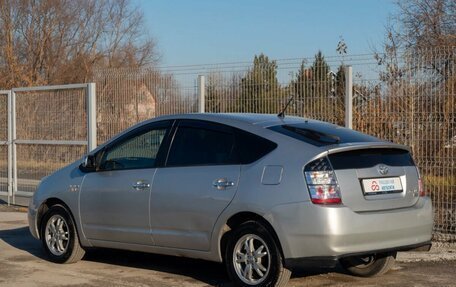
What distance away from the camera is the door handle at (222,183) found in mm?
6637

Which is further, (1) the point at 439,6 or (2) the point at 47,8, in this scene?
(2) the point at 47,8

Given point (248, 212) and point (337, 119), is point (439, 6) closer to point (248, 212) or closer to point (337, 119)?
point (337, 119)

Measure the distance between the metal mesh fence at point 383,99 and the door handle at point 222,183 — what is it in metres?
3.89

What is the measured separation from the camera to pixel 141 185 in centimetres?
739

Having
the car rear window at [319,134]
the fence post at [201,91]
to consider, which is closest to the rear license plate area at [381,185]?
the car rear window at [319,134]

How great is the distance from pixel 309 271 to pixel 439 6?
43.3 ft

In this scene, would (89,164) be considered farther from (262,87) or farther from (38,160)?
(38,160)

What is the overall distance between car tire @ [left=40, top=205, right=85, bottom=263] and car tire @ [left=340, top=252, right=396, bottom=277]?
3070 millimetres

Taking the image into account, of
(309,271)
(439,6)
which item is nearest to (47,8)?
(439,6)

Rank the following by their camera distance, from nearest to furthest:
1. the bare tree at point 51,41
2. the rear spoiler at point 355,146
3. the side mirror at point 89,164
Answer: the rear spoiler at point 355,146
the side mirror at point 89,164
the bare tree at point 51,41

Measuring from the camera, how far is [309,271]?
25.0 feet

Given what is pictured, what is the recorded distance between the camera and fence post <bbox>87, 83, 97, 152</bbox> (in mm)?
12688

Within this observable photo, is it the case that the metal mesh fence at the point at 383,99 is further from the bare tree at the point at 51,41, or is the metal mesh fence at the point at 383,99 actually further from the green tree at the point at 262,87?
the bare tree at the point at 51,41

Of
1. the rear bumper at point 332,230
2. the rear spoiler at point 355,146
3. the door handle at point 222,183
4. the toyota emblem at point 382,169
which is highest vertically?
the rear spoiler at point 355,146
